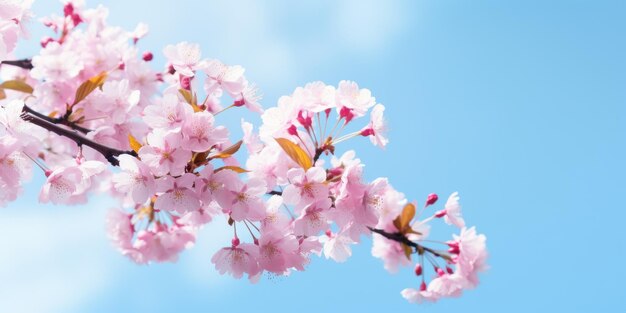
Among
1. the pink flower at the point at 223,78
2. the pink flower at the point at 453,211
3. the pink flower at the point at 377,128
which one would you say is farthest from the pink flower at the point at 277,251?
Result: the pink flower at the point at 453,211

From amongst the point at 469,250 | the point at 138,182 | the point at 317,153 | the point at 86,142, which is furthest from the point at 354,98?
the point at 469,250

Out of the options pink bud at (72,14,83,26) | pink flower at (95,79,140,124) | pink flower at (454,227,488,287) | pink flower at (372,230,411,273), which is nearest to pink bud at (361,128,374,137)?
pink flower at (454,227,488,287)

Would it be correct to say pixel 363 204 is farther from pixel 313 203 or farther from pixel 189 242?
pixel 189 242

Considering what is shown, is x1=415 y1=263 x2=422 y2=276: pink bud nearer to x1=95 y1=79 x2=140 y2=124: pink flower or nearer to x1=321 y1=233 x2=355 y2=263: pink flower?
x1=321 y1=233 x2=355 y2=263: pink flower

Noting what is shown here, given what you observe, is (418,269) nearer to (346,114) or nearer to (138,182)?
(346,114)

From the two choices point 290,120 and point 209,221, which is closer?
point 290,120

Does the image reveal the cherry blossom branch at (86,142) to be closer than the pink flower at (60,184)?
Yes

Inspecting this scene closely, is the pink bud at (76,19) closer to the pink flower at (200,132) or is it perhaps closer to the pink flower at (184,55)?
the pink flower at (184,55)

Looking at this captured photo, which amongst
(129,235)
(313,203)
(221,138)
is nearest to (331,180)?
(313,203)
